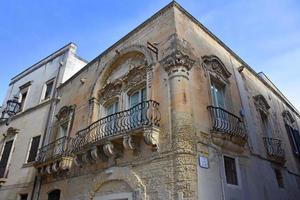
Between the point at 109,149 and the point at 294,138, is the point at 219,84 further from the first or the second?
the point at 294,138

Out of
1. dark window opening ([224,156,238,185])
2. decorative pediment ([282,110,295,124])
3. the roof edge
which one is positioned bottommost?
dark window opening ([224,156,238,185])

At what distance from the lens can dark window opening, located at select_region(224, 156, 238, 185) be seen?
771cm

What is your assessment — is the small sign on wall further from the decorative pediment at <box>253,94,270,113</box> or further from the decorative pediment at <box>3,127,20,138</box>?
the decorative pediment at <box>3,127,20,138</box>

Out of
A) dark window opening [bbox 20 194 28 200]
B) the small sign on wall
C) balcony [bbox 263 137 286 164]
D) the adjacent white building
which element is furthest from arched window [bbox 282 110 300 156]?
dark window opening [bbox 20 194 28 200]

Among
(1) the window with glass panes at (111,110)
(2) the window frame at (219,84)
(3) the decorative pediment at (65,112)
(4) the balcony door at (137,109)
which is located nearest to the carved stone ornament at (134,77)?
(4) the balcony door at (137,109)

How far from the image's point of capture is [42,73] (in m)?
17.0

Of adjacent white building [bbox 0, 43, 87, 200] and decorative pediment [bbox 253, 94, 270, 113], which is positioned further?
adjacent white building [bbox 0, 43, 87, 200]

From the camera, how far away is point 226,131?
26.1 feet

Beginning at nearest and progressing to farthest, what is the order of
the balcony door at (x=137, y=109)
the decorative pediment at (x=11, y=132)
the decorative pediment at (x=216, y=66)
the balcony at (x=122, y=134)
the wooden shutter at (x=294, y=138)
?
the balcony at (x=122, y=134) < the balcony door at (x=137, y=109) < the decorative pediment at (x=216, y=66) < the wooden shutter at (x=294, y=138) < the decorative pediment at (x=11, y=132)

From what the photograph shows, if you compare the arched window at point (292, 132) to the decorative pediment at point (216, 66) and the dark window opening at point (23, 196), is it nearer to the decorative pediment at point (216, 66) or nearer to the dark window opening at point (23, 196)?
the decorative pediment at point (216, 66)

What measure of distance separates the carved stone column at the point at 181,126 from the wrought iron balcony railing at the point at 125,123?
646mm

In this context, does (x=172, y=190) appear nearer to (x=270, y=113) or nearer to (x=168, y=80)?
(x=168, y=80)

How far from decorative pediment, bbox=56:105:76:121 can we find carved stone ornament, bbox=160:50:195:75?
595cm

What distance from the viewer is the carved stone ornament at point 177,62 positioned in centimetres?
795
